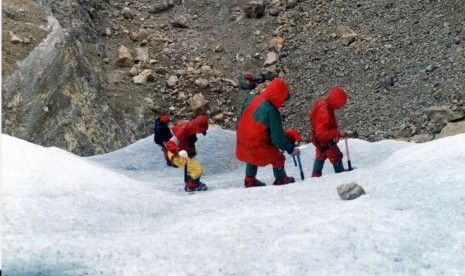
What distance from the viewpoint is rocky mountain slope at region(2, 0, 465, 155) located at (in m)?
10.8

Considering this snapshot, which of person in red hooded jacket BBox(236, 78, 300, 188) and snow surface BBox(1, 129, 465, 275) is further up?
person in red hooded jacket BBox(236, 78, 300, 188)

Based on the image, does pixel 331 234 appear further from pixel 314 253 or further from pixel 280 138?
pixel 280 138

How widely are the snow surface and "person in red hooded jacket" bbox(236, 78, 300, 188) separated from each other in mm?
927

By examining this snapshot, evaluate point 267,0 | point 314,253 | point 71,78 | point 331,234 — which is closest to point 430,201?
point 331,234

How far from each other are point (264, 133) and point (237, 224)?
2.79m

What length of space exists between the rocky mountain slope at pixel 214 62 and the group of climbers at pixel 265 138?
429 cm

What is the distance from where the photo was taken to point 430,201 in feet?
12.5

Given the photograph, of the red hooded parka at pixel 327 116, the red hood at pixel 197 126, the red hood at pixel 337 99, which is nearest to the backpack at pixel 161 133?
the red hood at pixel 197 126

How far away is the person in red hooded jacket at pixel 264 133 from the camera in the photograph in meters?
6.19

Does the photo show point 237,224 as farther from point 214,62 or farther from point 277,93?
point 214,62

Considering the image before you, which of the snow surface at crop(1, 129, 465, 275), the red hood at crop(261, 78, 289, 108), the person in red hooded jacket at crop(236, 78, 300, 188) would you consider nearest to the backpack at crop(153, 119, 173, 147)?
the person in red hooded jacket at crop(236, 78, 300, 188)

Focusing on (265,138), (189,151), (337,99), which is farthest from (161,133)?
(337,99)

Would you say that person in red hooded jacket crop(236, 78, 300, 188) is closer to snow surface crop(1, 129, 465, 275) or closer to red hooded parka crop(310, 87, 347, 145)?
red hooded parka crop(310, 87, 347, 145)

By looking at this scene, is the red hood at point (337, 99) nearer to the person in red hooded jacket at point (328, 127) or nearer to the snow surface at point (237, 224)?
the person in red hooded jacket at point (328, 127)
